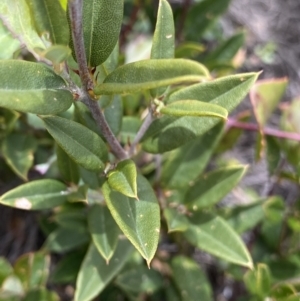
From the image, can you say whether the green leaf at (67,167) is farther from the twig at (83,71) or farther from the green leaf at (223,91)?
the green leaf at (223,91)

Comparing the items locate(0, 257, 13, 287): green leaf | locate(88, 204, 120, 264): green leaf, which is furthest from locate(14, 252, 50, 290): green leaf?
locate(88, 204, 120, 264): green leaf

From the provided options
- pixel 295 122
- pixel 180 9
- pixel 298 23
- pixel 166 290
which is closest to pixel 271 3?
pixel 298 23

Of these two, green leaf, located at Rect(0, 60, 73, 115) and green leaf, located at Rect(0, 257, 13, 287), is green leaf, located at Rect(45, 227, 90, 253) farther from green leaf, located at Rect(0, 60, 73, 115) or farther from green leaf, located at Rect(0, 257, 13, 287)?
green leaf, located at Rect(0, 60, 73, 115)

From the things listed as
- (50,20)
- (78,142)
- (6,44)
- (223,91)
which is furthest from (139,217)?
(6,44)

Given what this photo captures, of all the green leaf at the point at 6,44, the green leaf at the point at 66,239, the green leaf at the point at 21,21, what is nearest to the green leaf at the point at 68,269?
the green leaf at the point at 66,239

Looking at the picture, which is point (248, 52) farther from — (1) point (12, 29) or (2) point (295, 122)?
(1) point (12, 29)

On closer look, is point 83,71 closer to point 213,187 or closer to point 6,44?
point 6,44
